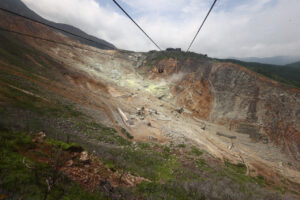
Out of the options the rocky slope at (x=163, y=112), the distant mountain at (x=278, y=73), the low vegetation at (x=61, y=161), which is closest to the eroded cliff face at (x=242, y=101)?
the rocky slope at (x=163, y=112)

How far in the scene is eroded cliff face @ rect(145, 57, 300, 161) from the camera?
17.7 meters

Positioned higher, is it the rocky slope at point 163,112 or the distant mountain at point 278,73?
the distant mountain at point 278,73

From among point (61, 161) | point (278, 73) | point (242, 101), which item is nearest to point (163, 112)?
point (242, 101)

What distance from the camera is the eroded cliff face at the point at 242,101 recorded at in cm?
1767

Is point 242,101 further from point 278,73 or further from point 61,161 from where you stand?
point 278,73

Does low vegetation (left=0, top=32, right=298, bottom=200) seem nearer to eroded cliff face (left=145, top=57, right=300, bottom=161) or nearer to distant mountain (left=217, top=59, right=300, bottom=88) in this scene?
eroded cliff face (left=145, top=57, right=300, bottom=161)

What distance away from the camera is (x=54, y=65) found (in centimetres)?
2173

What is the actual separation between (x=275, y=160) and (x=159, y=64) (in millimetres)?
29407

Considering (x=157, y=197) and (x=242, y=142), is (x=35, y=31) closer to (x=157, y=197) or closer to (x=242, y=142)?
(x=157, y=197)

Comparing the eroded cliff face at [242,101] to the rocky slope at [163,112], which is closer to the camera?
the rocky slope at [163,112]

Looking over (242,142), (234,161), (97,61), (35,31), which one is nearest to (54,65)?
(97,61)

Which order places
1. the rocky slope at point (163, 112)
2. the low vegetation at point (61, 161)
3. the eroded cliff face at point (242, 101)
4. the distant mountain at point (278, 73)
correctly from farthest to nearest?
the distant mountain at point (278, 73) → the eroded cliff face at point (242, 101) → the rocky slope at point (163, 112) → the low vegetation at point (61, 161)

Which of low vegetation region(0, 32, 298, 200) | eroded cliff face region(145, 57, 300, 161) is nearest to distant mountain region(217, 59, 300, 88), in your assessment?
eroded cliff face region(145, 57, 300, 161)

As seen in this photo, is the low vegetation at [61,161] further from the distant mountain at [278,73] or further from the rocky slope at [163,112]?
the distant mountain at [278,73]
